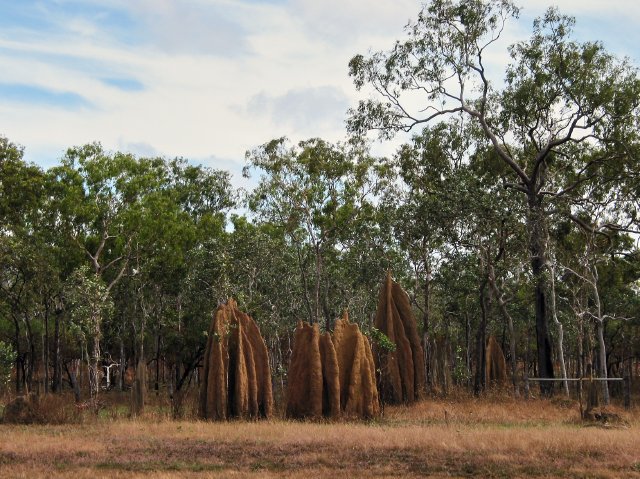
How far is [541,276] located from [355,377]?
40.6ft

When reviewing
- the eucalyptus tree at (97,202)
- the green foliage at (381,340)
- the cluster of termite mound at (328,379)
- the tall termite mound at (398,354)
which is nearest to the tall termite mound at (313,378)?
the cluster of termite mound at (328,379)

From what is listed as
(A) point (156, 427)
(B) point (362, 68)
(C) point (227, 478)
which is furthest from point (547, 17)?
(C) point (227, 478)

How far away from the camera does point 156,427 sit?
19094 millimetres

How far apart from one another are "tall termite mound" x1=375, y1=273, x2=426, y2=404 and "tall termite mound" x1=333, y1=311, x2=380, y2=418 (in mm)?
4156

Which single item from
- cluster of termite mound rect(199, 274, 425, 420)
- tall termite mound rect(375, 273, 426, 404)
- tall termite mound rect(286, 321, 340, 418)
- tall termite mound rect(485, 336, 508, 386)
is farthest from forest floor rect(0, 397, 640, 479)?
tall termite mound rect(485, 336, 508, 386)

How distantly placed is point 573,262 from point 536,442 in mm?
26371

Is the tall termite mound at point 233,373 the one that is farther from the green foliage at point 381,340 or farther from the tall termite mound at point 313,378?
the green foliage at point 381,340

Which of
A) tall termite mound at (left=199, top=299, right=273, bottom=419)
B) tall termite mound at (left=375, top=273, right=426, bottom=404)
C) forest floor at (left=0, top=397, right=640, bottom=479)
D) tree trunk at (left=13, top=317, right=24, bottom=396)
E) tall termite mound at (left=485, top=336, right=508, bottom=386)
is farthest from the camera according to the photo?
tall termite mound at (left=485, top=336, right=508, bottom=386)

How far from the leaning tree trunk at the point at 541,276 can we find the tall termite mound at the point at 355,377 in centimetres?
1172

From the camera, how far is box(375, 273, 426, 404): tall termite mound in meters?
26.1

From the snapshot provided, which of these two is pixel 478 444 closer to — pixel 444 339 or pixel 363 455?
pixel 363 455

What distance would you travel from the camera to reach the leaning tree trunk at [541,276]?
31.2m

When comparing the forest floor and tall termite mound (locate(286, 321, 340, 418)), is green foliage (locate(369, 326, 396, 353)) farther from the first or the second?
the forest floor

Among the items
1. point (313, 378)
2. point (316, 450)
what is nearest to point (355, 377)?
point (313, 378)
